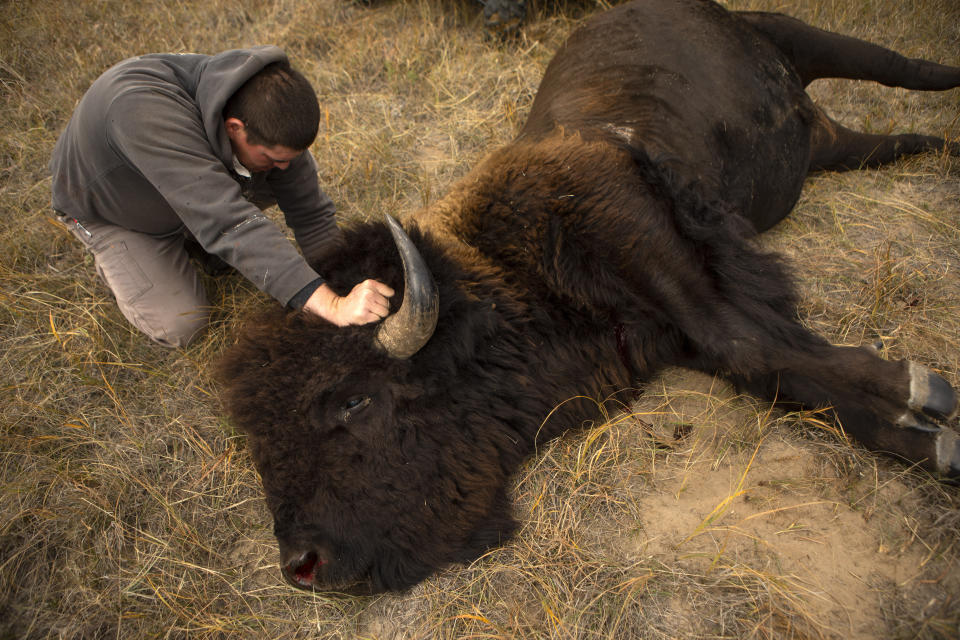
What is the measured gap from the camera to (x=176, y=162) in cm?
260

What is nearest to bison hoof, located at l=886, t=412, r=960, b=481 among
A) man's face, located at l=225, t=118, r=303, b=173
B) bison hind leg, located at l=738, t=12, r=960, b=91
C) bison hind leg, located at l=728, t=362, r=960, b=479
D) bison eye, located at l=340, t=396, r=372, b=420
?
bison hind leg, located at l=728, t=362, r=960, b=479

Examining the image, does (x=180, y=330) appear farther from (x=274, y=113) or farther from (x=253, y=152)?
(x=274, y=113)

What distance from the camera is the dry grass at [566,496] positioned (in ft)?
6.82

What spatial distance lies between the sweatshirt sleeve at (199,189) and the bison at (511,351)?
0.25 m

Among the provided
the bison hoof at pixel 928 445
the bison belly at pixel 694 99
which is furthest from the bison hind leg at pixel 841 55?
the bison hoof at pixel 928 445

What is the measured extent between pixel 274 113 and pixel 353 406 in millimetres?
1492

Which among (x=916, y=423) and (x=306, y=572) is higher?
(x=916, y=423)

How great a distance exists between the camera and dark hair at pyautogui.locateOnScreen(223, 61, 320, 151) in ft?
8.64

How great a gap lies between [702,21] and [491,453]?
3.21 m

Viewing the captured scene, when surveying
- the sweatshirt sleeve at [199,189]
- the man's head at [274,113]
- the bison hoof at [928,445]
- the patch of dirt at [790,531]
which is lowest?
the patch of dirt at [790,531]

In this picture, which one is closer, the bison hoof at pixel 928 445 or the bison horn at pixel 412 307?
the bison horn at pixel 412 307

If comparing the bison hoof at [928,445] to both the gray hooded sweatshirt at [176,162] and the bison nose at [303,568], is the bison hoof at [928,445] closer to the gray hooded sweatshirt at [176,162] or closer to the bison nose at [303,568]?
the bison nose at [303,568]

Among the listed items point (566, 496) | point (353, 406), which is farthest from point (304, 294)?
point (566, 496)

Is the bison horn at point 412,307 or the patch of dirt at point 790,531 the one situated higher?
the bison horn at point 412,307
